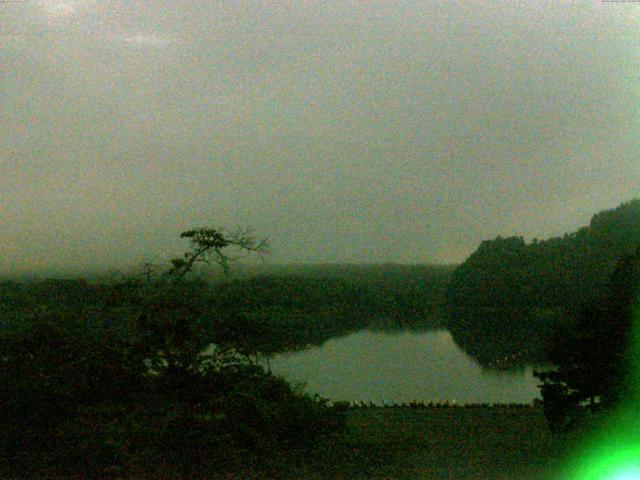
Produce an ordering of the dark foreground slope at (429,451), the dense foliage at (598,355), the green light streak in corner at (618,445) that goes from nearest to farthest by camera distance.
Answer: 1. the green light streak in corner at (618,445)
2. the dark foreground slope at (429,451)
3. the dense foliage at (598,355)

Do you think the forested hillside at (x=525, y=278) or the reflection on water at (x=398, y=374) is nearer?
the reflection on water at (x=398, y=374)

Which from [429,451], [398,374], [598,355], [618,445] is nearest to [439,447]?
[429,451]

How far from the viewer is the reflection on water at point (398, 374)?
61.5 feet

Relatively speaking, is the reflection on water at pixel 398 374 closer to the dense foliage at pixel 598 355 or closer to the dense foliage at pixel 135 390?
the dense foliage at pixel 135 390

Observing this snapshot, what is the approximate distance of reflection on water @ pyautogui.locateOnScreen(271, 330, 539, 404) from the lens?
18750mm

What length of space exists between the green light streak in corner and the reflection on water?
6.85m

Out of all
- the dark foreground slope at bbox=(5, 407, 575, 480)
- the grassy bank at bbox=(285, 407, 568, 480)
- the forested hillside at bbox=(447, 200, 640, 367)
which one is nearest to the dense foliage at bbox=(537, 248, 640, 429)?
the dark foreground slope at bbox=(5, 407, 575, 480)

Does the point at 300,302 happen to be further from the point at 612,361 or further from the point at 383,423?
the point at 612,361

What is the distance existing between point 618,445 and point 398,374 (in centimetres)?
1635

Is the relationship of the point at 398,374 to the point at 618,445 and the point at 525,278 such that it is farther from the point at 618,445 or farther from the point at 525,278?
the point at 525,278

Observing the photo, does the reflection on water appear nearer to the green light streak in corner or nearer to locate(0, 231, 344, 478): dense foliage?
locate(0, 231, 344, 478): dense foliage

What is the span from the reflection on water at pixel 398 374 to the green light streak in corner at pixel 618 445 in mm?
6854

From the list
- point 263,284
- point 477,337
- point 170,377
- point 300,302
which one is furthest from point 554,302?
point 170,377

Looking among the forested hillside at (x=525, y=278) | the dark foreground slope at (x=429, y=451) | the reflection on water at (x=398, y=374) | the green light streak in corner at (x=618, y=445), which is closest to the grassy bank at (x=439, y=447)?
the dark foreground slope at (x=429, y=451)
